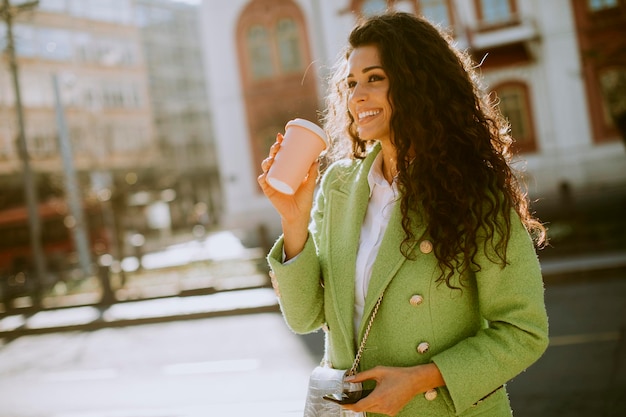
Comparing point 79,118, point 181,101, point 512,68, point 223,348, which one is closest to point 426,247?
point 223,348

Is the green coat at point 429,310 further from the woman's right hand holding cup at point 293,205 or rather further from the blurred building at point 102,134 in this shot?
the blurred building at point 102,134

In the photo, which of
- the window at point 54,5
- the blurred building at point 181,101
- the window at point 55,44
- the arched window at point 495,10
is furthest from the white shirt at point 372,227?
the blurred building at point 181,101

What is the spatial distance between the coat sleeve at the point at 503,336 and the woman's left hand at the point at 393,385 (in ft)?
0.14

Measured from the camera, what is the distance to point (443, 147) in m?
1.72

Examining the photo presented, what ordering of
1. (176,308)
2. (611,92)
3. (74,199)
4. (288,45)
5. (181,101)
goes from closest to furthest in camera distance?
(176,308) → (611,92) → (74,199) → (288,45) → (181,101)

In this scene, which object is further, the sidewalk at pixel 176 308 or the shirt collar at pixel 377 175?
the sidewalk at pixel 176 308

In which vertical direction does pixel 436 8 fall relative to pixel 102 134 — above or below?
below

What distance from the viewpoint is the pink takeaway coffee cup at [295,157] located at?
5.79 feet

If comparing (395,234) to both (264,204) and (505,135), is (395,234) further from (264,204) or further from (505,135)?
(264,204)

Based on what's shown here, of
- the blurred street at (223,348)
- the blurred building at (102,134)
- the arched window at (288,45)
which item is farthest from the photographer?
the blurred building at (102,134)

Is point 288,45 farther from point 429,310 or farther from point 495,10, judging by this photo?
point 429,310

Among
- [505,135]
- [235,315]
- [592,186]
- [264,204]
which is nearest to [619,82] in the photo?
[592,186]

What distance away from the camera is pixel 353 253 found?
1798 millimetres

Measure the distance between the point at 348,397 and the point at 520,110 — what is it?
65.5 ft
